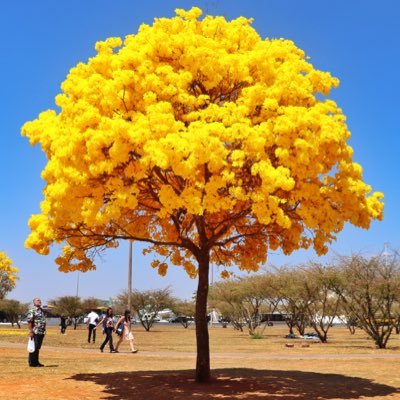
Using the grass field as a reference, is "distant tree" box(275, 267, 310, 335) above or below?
above

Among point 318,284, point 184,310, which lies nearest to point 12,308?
point 184,310

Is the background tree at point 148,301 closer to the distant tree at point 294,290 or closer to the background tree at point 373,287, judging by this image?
the distant tree at point 294,290

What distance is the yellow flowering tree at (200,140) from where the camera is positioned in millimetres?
11031

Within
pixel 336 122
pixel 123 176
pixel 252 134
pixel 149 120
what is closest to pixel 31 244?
pixel 123 176

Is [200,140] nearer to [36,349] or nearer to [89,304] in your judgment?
[36,349]

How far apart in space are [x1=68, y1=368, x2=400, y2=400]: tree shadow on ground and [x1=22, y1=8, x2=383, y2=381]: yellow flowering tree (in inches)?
37.4

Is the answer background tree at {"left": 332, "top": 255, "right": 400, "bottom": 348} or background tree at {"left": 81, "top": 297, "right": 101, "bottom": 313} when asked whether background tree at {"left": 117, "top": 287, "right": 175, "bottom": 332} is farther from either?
background tree at {"left": 332, "top": 255, "right": 400, "bottom": 348}

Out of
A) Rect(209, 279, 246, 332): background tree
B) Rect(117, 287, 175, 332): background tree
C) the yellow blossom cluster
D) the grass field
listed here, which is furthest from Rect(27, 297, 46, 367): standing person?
Rect(117, 287, 175, 332): background tree

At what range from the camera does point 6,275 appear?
5784cm

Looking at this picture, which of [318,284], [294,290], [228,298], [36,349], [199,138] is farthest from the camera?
[228,298]

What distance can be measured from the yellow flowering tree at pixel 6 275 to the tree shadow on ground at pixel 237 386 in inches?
1665

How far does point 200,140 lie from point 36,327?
9948mm

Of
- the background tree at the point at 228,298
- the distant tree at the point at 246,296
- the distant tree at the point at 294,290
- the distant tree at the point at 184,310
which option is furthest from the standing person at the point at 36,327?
the distant tree at the point at 184,310

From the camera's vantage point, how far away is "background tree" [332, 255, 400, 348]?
3181cm
